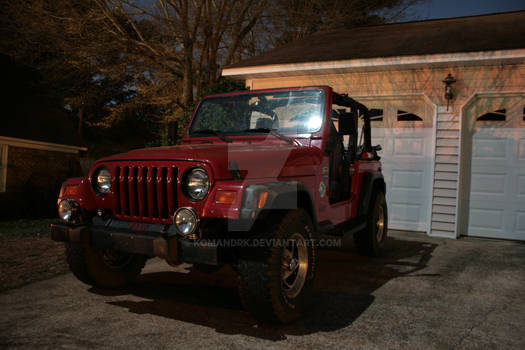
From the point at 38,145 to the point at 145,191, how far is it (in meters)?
14.9

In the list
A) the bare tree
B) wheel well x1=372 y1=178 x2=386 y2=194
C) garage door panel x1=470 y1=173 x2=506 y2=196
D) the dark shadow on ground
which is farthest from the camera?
the bare tree

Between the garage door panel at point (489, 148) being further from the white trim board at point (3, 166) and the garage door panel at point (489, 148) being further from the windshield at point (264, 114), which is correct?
the white trim board at point (3, 166)

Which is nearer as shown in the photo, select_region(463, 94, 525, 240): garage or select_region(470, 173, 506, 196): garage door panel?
select_region(463, 94, 525, 240): garage

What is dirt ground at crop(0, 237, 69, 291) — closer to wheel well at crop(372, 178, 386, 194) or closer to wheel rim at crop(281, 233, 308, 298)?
wheel rim at crop(281, 233, 308, 298)

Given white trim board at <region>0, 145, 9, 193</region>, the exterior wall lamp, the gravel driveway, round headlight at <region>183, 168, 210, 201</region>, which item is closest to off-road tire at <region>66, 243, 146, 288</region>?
the gravel driveway

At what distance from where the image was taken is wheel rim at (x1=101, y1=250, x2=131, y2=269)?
4276 millimetres

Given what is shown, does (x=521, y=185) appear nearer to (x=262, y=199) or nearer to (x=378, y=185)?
(x=378, y=185)

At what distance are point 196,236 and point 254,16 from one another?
574 inches

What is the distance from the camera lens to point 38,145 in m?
16.2

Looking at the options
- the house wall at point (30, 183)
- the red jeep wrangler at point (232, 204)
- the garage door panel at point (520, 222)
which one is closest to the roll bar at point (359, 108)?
the red jeep wrangler at point (232, 204)

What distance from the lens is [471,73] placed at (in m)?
8.36

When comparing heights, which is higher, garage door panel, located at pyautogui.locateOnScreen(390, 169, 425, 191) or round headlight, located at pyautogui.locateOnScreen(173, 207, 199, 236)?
garage door panel, located at pyautogui.locateOnScreen(390, 169, 425, 191)

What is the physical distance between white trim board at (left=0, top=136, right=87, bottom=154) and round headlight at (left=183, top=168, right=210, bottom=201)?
13.8 meters

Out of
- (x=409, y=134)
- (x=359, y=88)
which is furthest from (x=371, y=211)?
(x=359, y=88)
